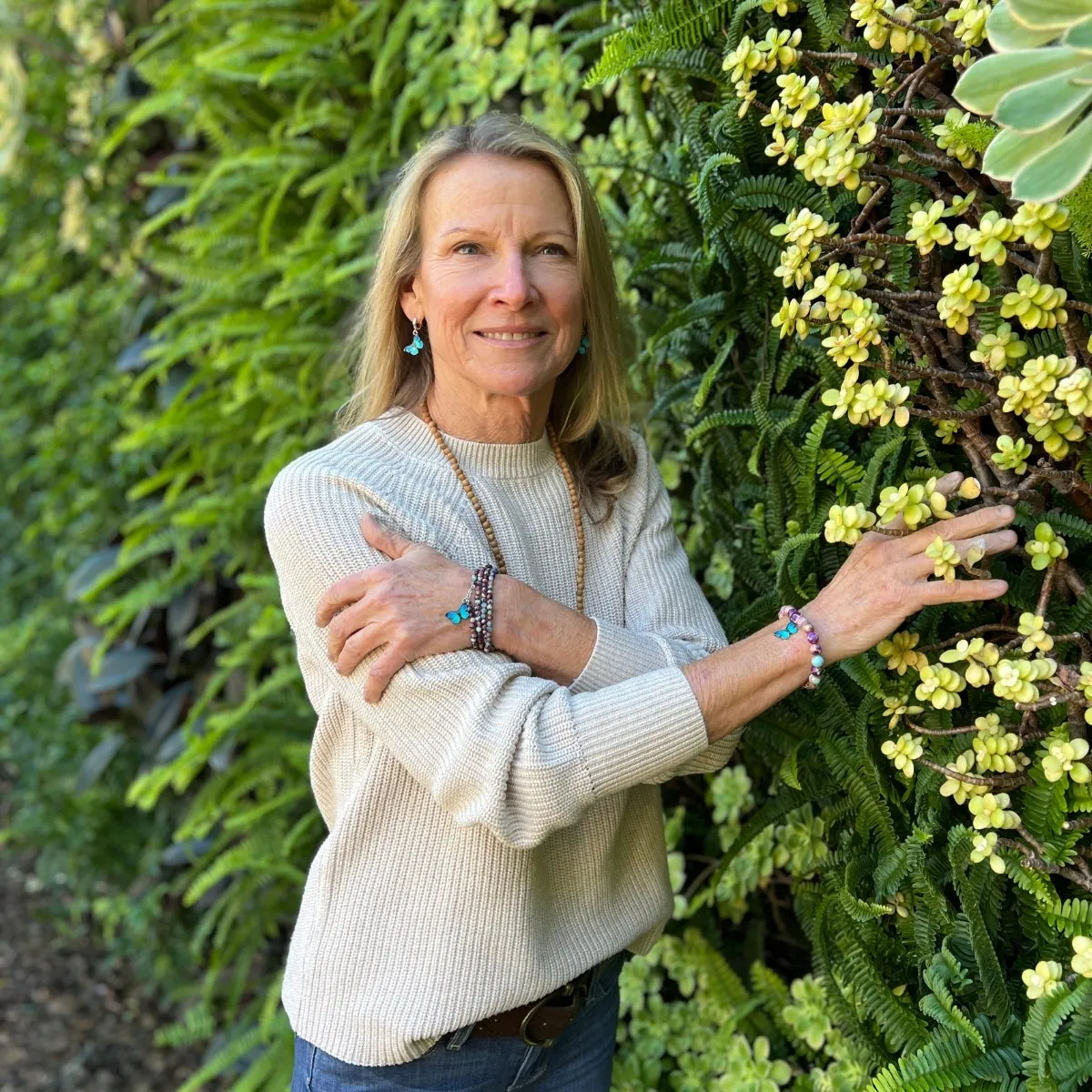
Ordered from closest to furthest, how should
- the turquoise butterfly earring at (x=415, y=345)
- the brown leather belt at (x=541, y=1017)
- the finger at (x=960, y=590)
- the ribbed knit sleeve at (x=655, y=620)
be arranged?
1. the finger at (x=960, y=590)
2. the ribbed knit sleeve at (x=655, y=620)
3. the brown leather belt at (x=541, y=1017)
4. the turquoise butterfly earring at (x=415, y=345)

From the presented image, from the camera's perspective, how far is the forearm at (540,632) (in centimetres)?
141

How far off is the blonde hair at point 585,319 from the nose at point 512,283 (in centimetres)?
12

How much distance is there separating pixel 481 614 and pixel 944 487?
0.54 m

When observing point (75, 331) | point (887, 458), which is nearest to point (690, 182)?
point (887, 458)

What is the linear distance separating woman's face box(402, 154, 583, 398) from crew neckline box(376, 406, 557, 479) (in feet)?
0.32

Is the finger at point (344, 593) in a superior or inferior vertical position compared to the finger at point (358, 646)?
superior

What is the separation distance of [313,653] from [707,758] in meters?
0.53

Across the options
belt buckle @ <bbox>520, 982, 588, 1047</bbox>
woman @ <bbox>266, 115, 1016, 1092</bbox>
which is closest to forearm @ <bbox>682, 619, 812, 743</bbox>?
woman @ <bbox>266, 115, 1016, 1092</bbox>

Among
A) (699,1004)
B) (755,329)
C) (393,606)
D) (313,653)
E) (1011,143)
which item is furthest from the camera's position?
(699,1004)

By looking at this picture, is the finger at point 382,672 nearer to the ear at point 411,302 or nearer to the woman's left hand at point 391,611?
the woman's left hand at point 391,611

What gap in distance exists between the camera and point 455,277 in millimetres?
1529

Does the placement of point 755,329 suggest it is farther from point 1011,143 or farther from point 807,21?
point 1011,143

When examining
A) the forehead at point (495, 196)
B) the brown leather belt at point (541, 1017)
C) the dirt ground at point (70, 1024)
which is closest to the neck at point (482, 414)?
the forehead at point (495, 196)

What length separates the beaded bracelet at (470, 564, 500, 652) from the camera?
1.38 m
